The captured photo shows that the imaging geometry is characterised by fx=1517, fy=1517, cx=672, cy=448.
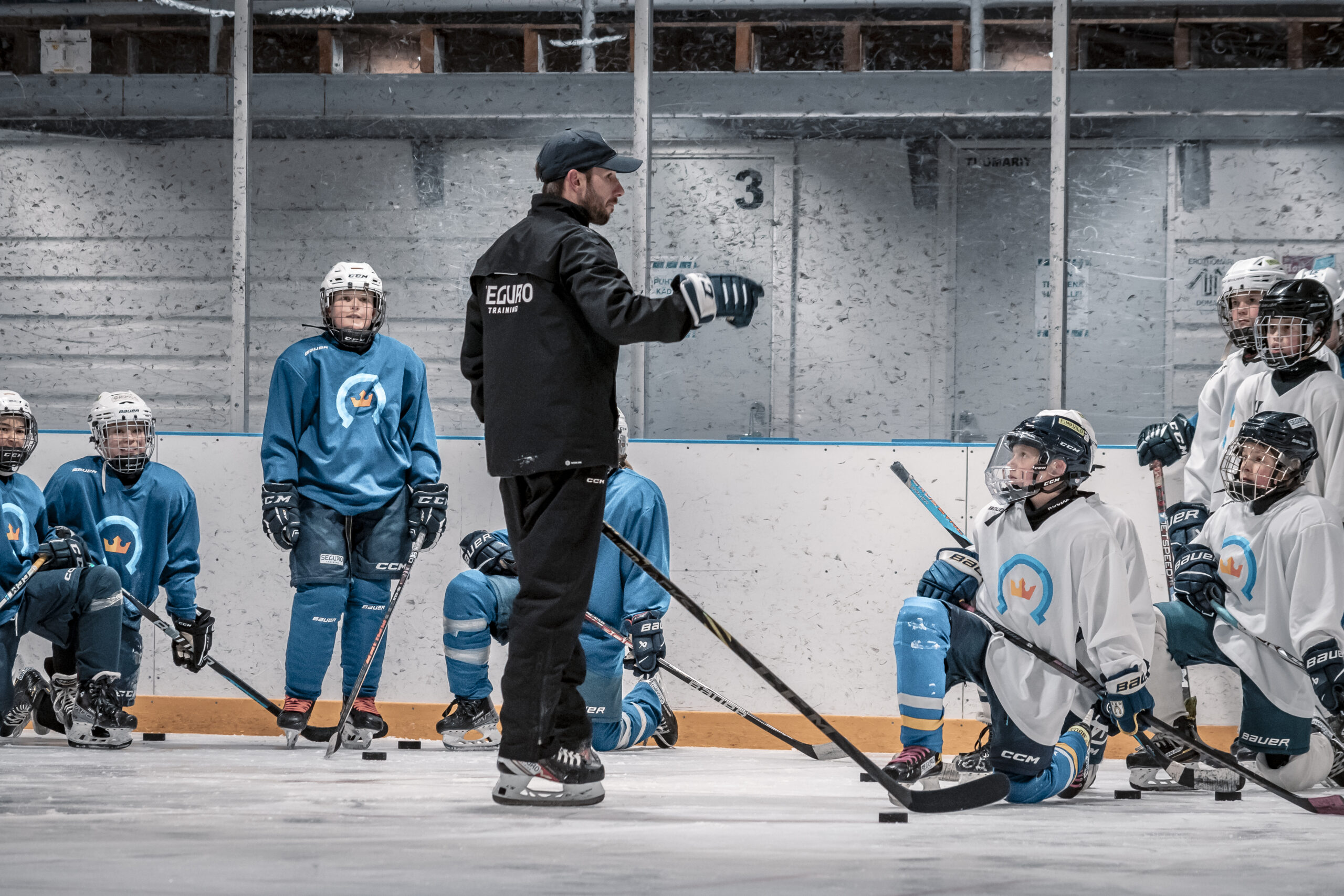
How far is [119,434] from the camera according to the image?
435 cm

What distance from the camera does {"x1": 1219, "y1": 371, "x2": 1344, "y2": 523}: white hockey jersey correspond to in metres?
3.61

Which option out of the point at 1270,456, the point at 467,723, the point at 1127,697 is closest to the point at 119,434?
the point at 467,723

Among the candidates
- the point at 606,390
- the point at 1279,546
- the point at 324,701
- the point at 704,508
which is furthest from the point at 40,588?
the point at 1279,546

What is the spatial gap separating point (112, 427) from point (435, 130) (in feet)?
4.78

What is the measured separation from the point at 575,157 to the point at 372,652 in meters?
1.71

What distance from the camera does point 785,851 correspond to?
7.13 feet

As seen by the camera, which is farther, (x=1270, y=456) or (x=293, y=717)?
(x=293, y=717)

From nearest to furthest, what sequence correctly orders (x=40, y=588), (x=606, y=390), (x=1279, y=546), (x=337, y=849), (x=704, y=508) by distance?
1. (x=337, y=849)
2. (x=606, y=390)
3. (x=1279, y=546)
4. (x=40, y=588)
5. (x=704, y=508)

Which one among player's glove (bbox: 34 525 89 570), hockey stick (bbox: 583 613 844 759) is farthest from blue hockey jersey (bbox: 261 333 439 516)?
hockey stick (bbox: 583 613 844 759)

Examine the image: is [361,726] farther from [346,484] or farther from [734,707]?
[734,707]

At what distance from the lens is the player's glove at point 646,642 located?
3.73m

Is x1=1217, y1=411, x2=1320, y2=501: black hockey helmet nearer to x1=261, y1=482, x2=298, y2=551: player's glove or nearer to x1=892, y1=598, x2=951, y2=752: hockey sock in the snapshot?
x1=892, y1=598, x2=951, y2=752: hockey sock

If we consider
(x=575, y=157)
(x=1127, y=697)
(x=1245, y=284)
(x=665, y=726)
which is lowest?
(x=665, y=726)

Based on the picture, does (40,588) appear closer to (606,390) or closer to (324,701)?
(324,701)
